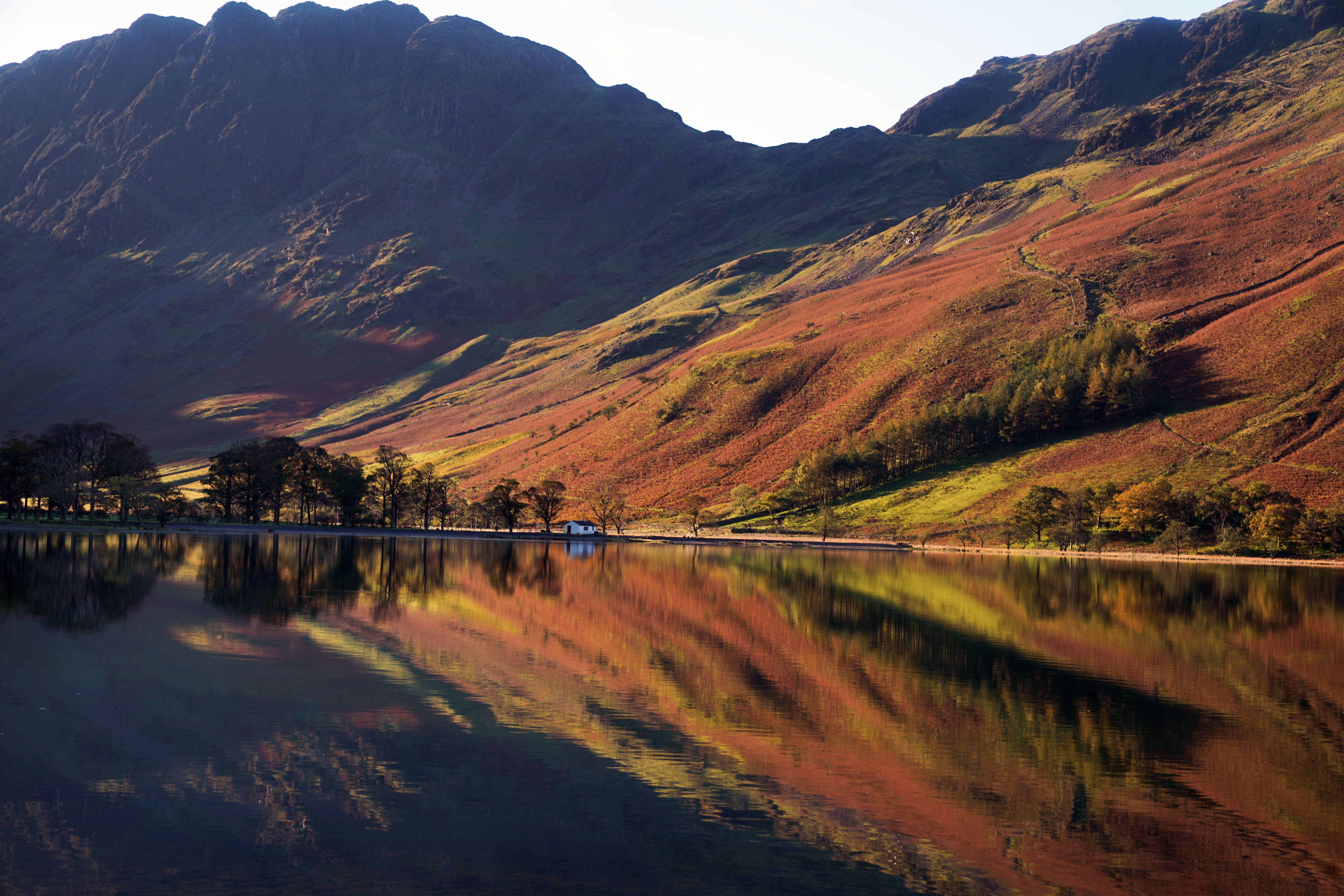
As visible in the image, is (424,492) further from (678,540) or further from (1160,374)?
(1160,374)

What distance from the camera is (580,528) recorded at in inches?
5610

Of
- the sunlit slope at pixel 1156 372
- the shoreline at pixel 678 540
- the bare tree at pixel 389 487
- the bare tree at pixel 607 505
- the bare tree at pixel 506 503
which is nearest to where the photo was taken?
the shoreline at pixel 678 540

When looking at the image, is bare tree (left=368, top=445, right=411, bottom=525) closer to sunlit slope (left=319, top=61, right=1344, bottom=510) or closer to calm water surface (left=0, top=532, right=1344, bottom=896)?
sunlit slope (left=319, top=61, right=1344, bottom=510)

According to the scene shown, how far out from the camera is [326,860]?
14664 millimetres

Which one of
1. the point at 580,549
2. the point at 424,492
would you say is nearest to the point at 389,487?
the point at 424,492

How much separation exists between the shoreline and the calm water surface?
209ft

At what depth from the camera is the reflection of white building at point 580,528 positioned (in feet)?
448

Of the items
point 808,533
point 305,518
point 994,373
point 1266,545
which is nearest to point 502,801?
point 1266,545

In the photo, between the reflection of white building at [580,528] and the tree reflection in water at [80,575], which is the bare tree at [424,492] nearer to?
the reflection of white building at [580,528]

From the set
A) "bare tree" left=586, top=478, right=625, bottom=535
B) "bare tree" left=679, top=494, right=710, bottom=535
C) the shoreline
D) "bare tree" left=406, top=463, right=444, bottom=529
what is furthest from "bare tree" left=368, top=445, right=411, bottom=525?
"bare tree" left=679, top=494, right=710, bottom=535

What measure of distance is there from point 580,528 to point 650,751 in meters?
122

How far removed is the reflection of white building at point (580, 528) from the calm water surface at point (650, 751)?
90.4 metres

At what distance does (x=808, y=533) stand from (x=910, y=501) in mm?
17048

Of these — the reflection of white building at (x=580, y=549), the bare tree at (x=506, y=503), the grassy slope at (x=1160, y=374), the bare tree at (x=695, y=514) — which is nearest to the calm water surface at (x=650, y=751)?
the reflection of white building at (x=580, y=549)
